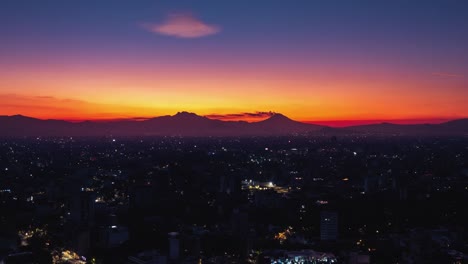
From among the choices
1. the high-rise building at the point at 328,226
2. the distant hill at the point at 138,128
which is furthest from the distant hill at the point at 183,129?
the high-rise building at the point at 328,226

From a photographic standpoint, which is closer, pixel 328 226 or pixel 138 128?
pixel 328 226

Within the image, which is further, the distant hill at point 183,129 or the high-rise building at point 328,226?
the distant hill at point 183,129

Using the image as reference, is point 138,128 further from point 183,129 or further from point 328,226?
point 328,226

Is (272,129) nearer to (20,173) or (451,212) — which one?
(20,173)

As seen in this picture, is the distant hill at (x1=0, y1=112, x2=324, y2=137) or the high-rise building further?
the distant hill at (x1=0, y1=112, x2=324, y2=137)

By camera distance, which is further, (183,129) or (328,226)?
(183,129)

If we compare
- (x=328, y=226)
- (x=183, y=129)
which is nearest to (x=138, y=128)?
(x=183, y=129)

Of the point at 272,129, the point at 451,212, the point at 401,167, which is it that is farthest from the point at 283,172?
the point at 272,129

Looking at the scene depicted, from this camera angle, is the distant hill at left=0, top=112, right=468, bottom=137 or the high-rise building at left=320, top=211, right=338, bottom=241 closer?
the high-rise building at left=320, top=211, right=338, bottom=241

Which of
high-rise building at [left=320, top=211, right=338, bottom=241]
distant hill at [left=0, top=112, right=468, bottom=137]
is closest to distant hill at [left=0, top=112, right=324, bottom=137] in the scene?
distant hill at [left=0, top=112, right=468, bottom=137]

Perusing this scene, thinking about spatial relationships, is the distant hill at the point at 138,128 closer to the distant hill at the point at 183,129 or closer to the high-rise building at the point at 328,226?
the distant hill at the point at 183,129

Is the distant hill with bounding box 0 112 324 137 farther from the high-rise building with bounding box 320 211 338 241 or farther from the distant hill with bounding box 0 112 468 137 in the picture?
the high-rise building with bounding box 320 211 338 241
